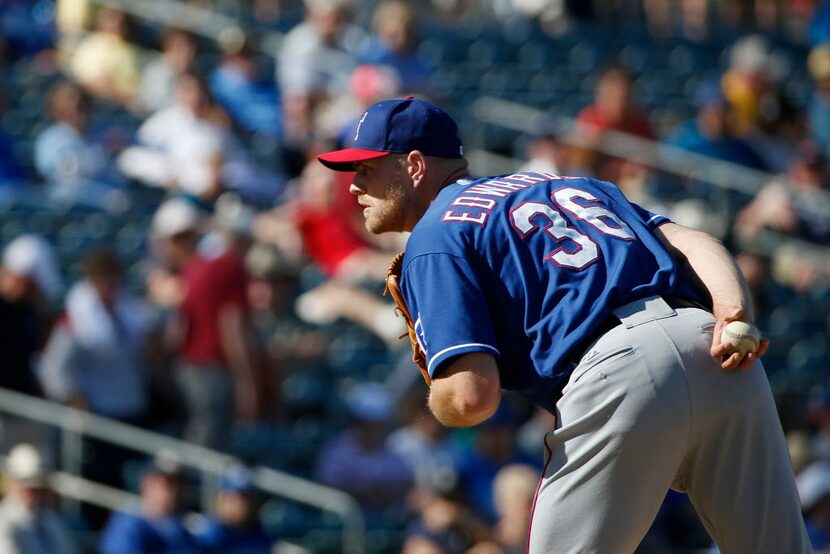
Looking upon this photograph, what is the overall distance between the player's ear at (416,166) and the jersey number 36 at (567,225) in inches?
12.1

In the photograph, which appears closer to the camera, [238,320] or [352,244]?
[238,320]

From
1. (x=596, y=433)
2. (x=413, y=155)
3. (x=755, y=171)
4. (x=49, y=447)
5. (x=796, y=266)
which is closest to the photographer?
(x=596, y=433)

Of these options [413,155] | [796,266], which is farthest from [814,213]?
[413,155]

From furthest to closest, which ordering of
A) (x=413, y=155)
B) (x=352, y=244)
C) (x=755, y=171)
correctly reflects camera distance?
1. (x=755, y=171)
2. (x=352, y=244)
3. (x=413, y=155)

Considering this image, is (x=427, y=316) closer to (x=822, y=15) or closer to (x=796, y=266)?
(x=796, y=266)

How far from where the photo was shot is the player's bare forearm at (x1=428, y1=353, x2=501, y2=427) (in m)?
3.41

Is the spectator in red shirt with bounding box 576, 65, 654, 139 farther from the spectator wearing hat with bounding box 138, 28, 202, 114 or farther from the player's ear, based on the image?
the player's ear

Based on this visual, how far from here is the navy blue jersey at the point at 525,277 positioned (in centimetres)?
350

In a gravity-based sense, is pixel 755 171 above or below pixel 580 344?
below

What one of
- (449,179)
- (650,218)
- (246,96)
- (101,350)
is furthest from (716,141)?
(449,179)

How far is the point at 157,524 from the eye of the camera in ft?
23.9

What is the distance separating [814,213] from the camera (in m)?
11.0

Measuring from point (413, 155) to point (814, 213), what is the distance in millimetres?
7721

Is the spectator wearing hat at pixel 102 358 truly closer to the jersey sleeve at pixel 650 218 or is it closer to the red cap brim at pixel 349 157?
the red cap brim at pixel 349 157
